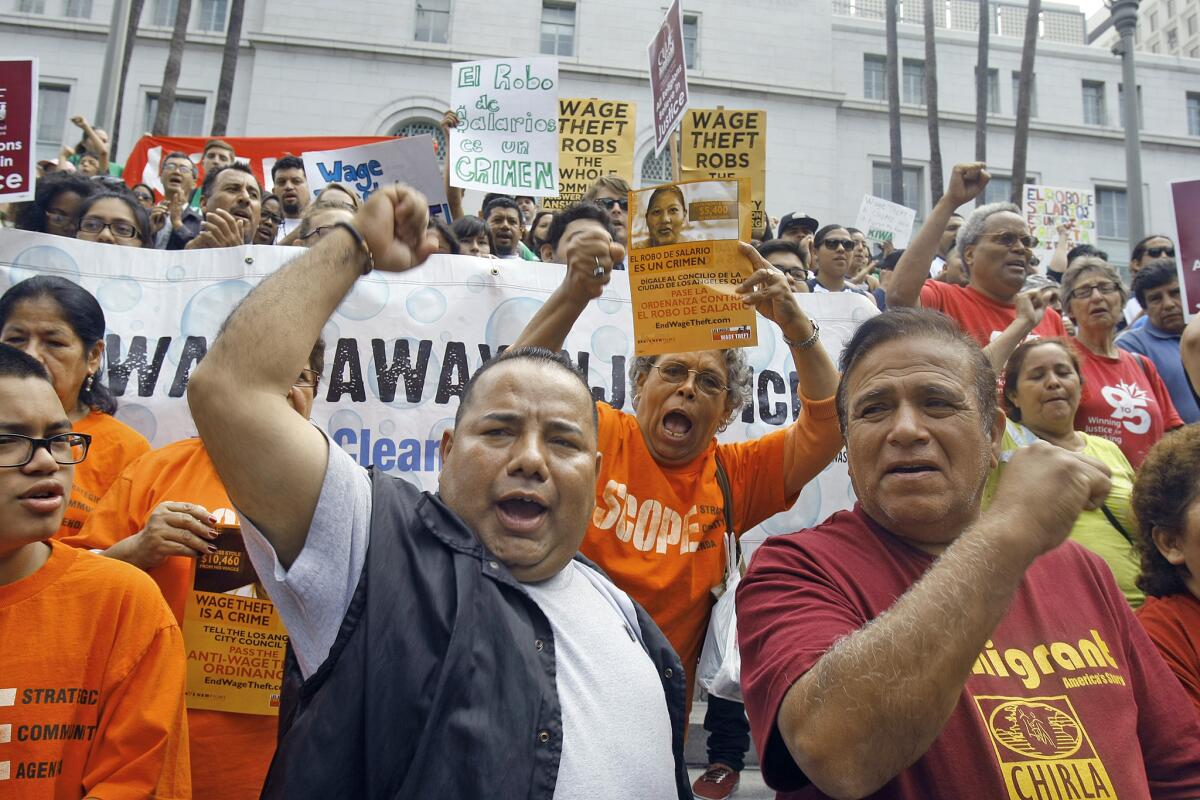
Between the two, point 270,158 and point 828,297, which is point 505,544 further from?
point 270,158

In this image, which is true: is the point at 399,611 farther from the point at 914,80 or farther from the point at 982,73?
the point at 914,80

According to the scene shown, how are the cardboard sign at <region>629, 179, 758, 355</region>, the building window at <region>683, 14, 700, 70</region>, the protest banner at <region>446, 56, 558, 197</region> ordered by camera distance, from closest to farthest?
the cardboard sign at <region>629, 179, 758, 355</region> → the protest banner at <region>446, 56, 558, 197</region> → the building window at <region>683, 14, 700, 70</region>

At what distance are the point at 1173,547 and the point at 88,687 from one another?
2874 millimetres

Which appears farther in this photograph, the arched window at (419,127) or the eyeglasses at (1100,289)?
the arched window at (419,127)

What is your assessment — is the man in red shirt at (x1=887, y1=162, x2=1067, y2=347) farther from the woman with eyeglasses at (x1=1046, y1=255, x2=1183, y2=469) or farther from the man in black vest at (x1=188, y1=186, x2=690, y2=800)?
the man in black vest at (x1=188, y1=186, x2=690, y2=800)

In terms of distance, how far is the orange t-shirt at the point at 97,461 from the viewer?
2.86m

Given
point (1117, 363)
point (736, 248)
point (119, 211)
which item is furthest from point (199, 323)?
point (1117, 363)

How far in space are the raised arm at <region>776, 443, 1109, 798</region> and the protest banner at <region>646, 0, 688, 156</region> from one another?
483 centimetres

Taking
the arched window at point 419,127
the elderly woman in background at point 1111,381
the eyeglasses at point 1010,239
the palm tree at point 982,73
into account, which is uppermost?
the palm tree at point 982,73

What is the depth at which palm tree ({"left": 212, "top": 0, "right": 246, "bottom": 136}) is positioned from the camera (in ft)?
61.2

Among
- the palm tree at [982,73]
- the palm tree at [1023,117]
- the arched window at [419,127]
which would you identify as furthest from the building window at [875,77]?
the arched window at [419,127]

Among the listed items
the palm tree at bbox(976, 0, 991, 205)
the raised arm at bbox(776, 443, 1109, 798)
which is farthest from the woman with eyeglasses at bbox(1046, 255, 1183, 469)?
the palm tree at bbox(976, 0, 991, 205)

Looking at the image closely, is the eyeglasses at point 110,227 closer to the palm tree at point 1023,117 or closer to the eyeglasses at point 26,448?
the eyeglasses at point 26,448

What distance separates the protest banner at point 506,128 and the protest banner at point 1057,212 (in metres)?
7.12
